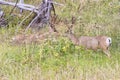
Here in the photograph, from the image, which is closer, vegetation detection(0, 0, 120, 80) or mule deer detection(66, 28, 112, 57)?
vegetation detection(0, 0, 120, 80)

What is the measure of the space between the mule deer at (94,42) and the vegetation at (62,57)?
0.08m

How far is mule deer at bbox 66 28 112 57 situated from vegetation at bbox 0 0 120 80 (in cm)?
8

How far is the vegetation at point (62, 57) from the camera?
5.41 m

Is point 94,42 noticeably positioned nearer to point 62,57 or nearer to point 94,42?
point 94,42

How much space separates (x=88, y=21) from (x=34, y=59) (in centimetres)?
228

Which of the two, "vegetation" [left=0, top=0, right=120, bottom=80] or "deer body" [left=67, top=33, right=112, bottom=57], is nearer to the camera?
"vegetation" [left=0, top=0, right=120, bottom=80]

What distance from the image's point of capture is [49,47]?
243 inches

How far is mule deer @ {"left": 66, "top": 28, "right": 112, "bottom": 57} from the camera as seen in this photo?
6.17 metres

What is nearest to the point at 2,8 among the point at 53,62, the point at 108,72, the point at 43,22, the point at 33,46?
the point at 43,22

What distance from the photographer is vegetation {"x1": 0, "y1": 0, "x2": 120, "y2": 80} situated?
5.41 metres

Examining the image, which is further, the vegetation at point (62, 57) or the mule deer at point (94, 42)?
the mule deer at point (94, 42)

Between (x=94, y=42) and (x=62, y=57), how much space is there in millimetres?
602

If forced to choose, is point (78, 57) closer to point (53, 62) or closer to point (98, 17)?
point (53, 62)

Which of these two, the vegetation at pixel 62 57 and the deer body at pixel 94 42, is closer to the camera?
the vegetation at pixel 62 57
